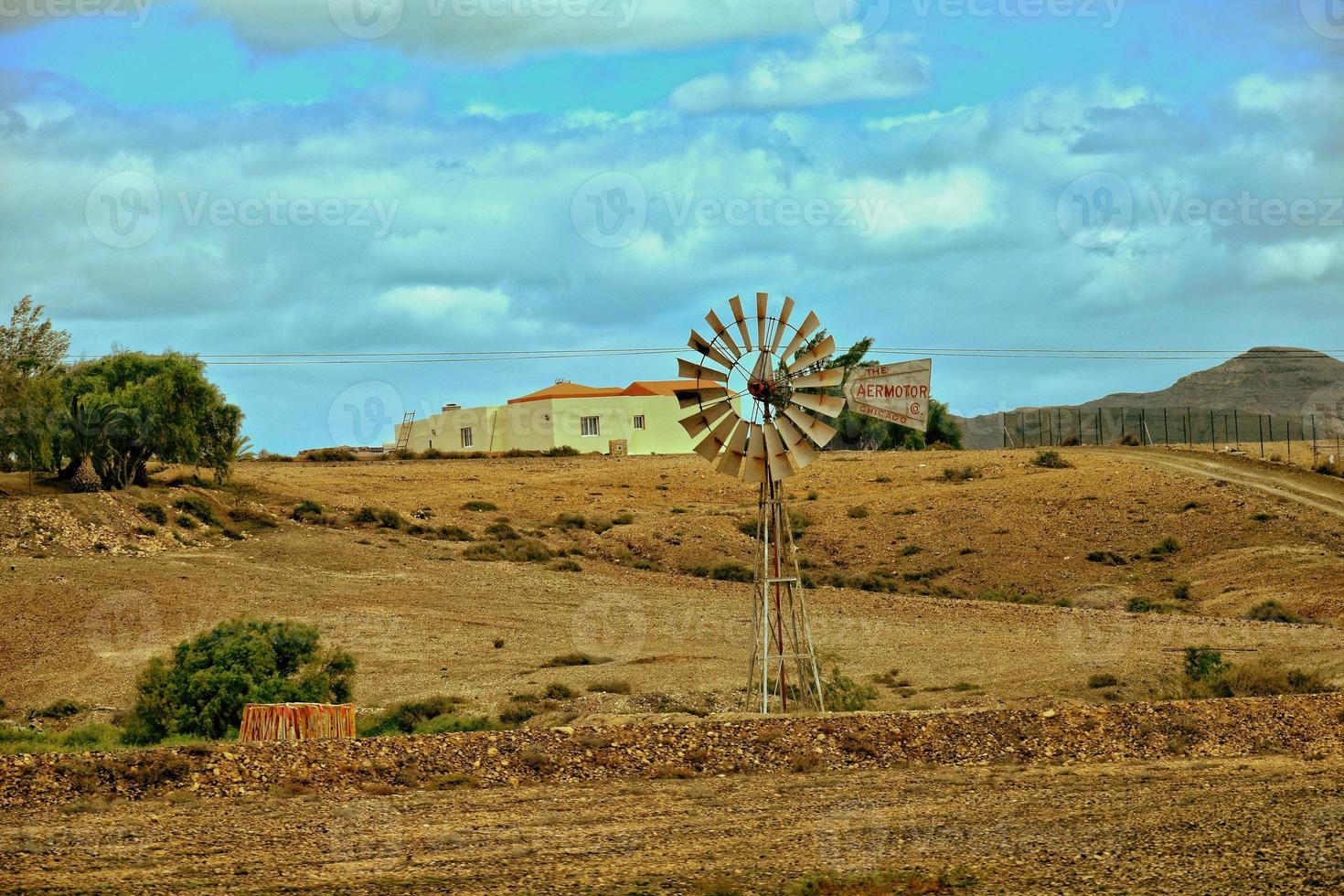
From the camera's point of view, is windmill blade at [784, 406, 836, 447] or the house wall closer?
windmill blade at [784, 406, 836, 447]

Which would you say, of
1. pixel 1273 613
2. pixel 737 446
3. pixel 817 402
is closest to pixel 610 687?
pixel 737 446

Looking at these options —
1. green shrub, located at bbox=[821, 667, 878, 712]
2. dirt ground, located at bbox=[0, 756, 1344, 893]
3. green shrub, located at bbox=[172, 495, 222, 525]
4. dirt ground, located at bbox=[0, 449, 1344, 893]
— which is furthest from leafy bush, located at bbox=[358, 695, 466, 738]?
green shrub, located at bbox=[172, 495, 222, 525]

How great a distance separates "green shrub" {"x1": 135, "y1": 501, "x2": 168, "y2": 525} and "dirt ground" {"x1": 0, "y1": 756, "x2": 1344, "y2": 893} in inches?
1351

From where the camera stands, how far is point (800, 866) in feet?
39.9

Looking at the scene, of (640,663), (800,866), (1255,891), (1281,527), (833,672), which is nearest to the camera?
(1255,891)

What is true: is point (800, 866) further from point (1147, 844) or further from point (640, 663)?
point (640, 663)

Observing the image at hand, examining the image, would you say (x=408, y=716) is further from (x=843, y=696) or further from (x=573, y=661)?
(x=573, y=661)

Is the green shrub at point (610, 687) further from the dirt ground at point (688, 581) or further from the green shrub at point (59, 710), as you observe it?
the green shrub at point (59, 710)

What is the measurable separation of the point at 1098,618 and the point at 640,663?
14334mm

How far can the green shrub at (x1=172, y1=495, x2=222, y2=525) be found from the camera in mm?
49562

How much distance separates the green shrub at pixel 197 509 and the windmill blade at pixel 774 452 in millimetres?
32552

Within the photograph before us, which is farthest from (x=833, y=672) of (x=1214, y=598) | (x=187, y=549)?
(x=187, y=549)

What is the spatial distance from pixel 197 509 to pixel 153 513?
7.21 feet

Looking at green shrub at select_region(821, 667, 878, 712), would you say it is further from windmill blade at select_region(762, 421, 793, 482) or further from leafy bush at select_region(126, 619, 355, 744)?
leafy bush at select_region(126, 619, 355, 744)
